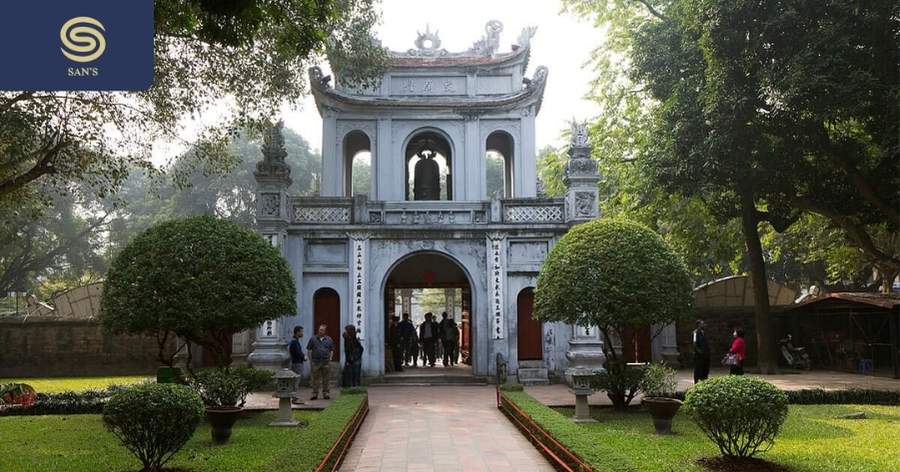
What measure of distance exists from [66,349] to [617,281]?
18739mm

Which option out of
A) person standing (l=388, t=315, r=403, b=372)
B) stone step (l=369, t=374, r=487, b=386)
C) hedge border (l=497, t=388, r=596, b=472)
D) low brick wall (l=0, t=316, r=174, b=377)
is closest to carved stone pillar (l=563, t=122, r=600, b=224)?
stone step (l=369, t=374, r=487, b=386)

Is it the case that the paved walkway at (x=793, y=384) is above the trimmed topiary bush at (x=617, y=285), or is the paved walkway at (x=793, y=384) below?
below

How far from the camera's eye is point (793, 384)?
1728 centimetres

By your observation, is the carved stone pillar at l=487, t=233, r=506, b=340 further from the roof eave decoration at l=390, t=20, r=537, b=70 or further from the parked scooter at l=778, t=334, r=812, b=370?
the parked scooter at l=778, t=334, r=812, b=370

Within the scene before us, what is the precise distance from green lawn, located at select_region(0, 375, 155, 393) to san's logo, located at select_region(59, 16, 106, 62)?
40.0 feet

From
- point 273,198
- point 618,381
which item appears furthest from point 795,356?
point 273,198

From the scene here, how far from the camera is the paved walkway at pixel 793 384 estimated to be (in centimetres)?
1495

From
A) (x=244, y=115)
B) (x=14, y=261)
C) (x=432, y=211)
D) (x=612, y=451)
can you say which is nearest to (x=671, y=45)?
(x=432, y=211)

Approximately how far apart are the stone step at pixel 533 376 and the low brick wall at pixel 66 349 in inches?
479

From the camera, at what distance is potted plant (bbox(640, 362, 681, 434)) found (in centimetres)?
1062

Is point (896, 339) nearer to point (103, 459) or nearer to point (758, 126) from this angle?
point (758, 126)

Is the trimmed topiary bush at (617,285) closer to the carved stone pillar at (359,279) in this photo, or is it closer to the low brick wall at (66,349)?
the carved stone pillar at (359,279)

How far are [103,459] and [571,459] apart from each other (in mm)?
5825

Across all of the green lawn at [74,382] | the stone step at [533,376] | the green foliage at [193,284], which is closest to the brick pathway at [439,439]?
the stone step at [533,376]
